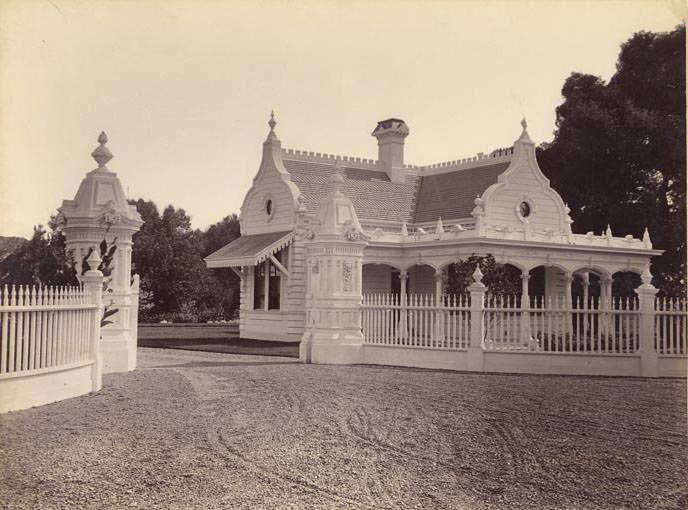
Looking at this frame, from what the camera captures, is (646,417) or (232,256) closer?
(646,417)

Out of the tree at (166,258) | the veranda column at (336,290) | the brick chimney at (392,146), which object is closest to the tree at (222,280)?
the tree at (166,258)

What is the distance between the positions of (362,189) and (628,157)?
9.73 metres

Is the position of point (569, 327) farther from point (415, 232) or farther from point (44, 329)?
point (415, 232)

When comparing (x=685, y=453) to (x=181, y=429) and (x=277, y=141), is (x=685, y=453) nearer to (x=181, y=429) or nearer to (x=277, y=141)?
(x=181, y=429)

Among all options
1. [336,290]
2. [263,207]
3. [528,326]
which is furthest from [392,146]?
[528,326]

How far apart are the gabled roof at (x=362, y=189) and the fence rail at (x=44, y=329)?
1582 centimetres

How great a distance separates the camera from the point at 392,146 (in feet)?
102

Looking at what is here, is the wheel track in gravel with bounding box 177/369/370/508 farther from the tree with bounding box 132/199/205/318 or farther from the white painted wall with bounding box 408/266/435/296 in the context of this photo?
the tree with bounding box 132/199/205/318

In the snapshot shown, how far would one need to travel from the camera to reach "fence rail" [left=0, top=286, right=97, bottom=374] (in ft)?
32.1

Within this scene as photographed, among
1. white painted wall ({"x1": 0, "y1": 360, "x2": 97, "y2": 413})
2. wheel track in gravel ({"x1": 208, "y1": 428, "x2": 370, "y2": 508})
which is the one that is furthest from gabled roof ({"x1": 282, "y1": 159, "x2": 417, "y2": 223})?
wheel track in gravel ({"x1": 208, "y1": 428, "x2": 370, "y2": 508})

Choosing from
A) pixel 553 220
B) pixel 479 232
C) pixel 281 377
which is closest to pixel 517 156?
pixel 553 220

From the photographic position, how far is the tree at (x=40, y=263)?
39.4 feet

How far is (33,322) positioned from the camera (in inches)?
405

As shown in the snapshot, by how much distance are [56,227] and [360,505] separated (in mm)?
9925
